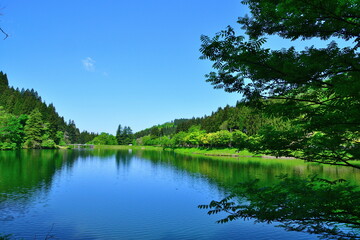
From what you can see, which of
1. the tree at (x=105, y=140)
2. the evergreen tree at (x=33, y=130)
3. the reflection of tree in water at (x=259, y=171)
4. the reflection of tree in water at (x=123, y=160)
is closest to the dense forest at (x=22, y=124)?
the evergreen tree at (x=33, y=130)

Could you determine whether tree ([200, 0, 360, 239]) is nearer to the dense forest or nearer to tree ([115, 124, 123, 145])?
the dense forest

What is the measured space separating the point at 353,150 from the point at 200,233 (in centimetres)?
995

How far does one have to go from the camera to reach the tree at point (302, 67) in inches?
167

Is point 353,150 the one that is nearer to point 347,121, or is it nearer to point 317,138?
point 317,138

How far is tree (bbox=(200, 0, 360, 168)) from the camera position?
4.25 meters

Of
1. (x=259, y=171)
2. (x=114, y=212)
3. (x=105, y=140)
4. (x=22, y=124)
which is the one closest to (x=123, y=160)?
(x=259, y=171)

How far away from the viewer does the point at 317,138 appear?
656 centimetres

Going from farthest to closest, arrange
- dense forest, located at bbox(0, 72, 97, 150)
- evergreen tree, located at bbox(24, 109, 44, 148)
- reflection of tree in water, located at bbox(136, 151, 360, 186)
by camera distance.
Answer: evergreen tree, located at bbox(24, 109, 44, 148) < dense forest, located at bbox(0, 72, 97, 150) < reflection of tree in water, located at bbox(136, 151, 360, 186)

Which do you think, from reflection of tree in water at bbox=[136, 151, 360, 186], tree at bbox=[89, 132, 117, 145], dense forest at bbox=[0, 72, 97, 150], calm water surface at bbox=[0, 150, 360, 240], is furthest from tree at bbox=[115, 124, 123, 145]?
calm water surface at bbox=[0, 150, 360, 240]

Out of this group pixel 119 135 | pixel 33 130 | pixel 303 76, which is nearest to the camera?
pixel 303 76

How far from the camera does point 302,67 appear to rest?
510 cm

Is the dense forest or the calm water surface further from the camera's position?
the dense forest

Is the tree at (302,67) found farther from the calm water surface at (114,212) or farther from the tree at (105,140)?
the tree at (105,140)

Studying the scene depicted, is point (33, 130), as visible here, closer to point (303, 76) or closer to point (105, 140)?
point (105, 140)
